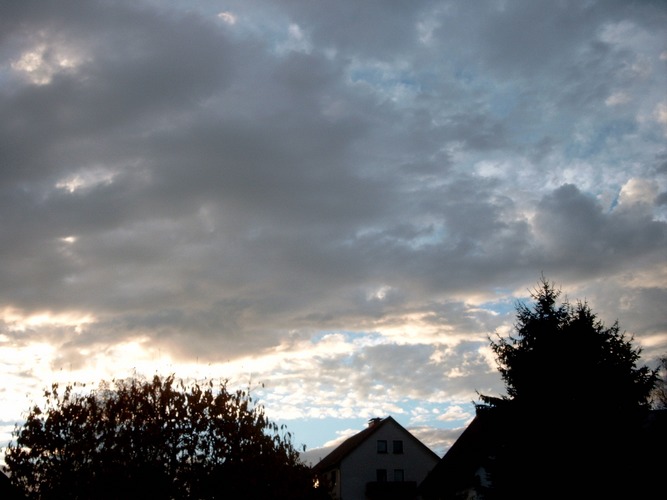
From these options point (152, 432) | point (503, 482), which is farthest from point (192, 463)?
point (503, 482)

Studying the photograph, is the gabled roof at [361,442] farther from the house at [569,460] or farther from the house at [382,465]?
the house at [569,460]

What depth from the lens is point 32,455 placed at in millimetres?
24844

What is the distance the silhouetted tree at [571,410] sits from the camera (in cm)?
1554

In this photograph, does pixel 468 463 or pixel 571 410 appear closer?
pixel 571 410

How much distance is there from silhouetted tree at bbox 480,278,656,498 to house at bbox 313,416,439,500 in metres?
45.5

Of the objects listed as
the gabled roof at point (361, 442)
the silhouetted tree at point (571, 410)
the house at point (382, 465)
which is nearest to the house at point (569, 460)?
the silhouetted tree at point (571, 410)

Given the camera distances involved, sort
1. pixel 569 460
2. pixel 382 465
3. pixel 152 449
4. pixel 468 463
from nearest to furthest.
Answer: pixel 569 460 < pixel 152 449 < pixel 468 463 < pixel 382 465

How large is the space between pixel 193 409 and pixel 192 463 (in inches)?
85.2

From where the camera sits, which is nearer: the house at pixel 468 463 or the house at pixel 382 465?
the house at pixel 468 463

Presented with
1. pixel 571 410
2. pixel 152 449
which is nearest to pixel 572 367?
pixel 571 410

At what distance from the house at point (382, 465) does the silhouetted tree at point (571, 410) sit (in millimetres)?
45460

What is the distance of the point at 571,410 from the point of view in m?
16.4

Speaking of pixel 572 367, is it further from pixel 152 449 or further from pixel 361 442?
pixel 361 442

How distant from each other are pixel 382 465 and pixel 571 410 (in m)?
49.3
